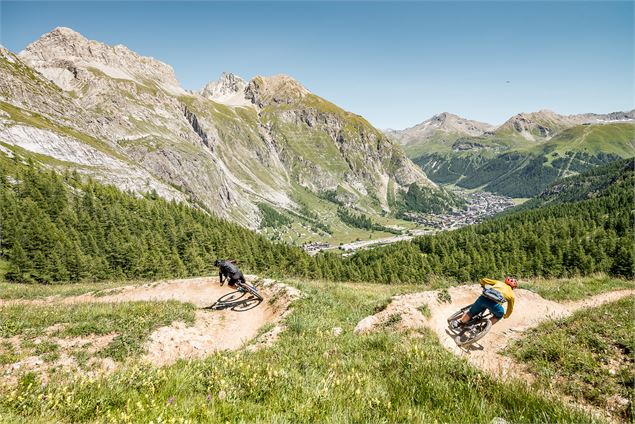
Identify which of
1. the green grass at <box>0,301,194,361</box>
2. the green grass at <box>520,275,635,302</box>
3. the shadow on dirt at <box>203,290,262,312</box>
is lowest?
the green grass at <box>520,275,635,302</box>

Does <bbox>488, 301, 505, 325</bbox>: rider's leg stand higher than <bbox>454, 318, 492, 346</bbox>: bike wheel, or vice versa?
<bbox>488, 301, 505, 325</bbox>: rider's leg

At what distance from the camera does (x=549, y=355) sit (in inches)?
449

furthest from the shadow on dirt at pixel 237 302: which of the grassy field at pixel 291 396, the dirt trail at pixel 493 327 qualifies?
the grassy field at pixel 291 396

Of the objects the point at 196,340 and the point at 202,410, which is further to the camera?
the point at 196,340

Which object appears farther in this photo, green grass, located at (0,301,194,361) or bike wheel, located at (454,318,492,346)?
green grass, located at (0,301,194,361)

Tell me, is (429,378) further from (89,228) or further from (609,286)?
(89,228)

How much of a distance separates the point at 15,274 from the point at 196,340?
202 ft

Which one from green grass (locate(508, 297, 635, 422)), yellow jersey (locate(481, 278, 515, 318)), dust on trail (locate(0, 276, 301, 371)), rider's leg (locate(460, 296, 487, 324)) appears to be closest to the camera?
green grass (locate(508, 297, 635, 422))

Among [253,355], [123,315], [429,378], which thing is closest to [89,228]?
[123,315]

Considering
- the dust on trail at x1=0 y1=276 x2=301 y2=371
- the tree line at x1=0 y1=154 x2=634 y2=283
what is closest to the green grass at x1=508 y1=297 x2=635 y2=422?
the dust on trail at x1=0 y1=276 x2=301 y2=371

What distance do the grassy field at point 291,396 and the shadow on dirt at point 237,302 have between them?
465 inches

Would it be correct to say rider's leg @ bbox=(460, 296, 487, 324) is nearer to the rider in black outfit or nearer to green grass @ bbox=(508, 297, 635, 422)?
green grass @ bbox=(508, 297, 635, 422)

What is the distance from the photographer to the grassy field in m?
5.56

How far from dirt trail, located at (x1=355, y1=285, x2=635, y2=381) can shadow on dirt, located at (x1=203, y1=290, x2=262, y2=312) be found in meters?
8.86
